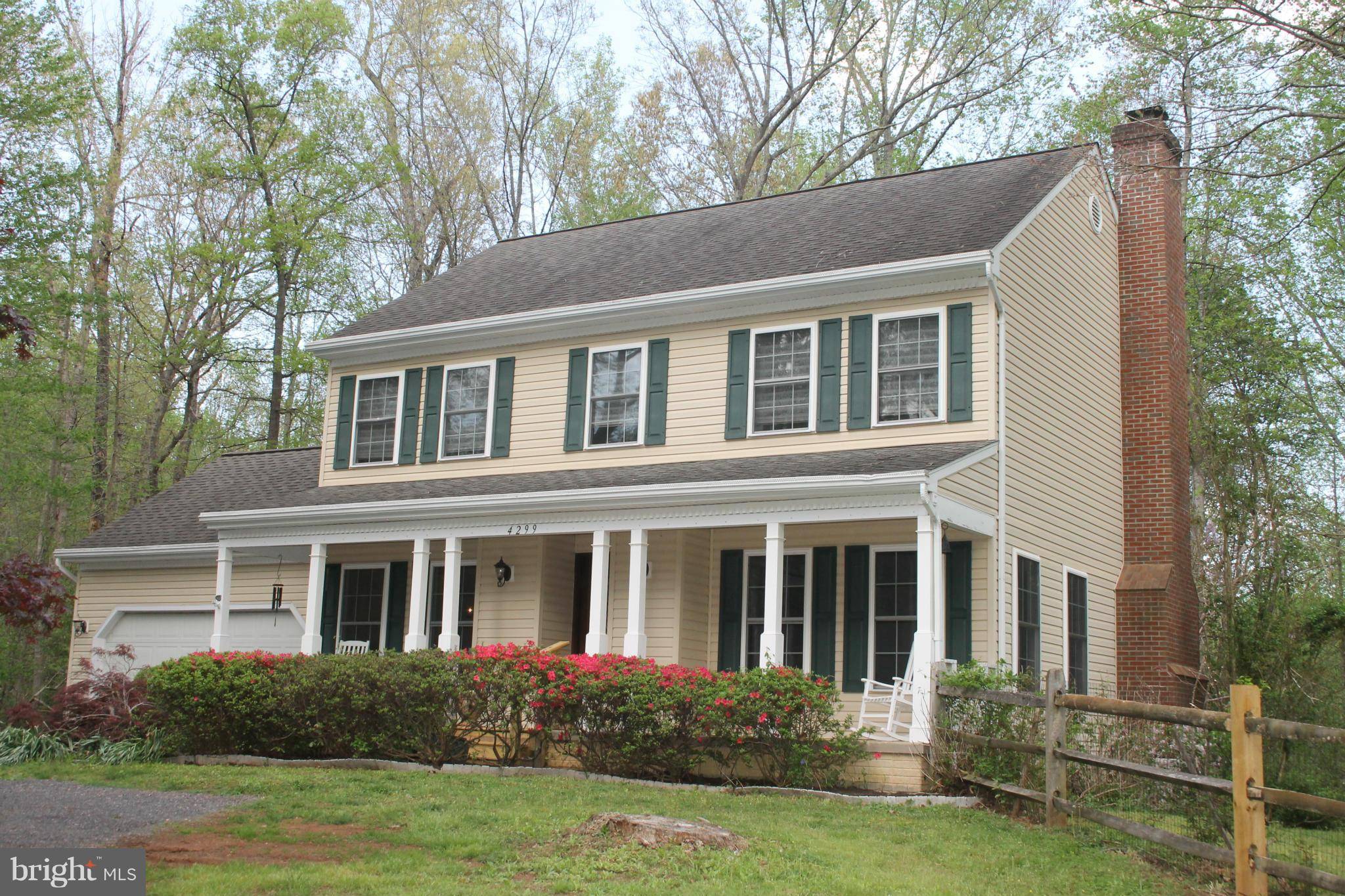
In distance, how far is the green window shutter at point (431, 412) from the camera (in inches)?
674

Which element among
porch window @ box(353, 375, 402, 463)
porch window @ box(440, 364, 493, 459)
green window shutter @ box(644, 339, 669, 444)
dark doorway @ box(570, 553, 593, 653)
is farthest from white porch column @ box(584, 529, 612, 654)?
porch window @ box(353, 375, 402, 463)

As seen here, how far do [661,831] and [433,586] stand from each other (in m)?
9.89

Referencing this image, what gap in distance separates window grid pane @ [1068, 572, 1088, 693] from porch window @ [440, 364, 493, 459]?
7.86 meters

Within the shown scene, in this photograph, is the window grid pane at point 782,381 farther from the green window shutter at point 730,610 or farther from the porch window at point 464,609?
the porch window at point 464,609

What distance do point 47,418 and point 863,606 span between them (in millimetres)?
25145

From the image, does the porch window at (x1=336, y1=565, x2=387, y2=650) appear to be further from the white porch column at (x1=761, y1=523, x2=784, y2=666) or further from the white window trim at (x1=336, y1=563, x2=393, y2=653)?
the white porch column at (x1=761, y1=523, x2=784, y2=666)

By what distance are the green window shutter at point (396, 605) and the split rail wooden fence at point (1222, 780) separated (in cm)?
960

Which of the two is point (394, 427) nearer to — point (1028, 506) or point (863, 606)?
point (863, 606)

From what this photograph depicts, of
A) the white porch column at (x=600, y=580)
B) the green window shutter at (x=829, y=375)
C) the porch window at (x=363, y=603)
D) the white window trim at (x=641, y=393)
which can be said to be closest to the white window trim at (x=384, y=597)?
the porch window at (x=363, y=603)

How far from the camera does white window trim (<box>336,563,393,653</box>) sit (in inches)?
669

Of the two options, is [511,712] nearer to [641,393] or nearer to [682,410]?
[682,410]

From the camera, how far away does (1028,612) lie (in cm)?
1388

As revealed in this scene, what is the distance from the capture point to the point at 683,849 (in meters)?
7.43

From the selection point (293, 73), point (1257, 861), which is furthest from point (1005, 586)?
point (293, 73)
